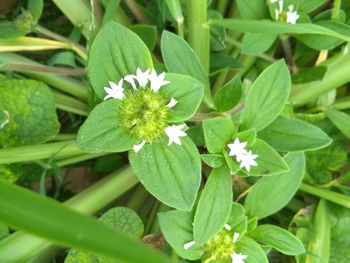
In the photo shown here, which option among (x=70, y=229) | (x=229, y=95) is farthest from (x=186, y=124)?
(x=70, y=229)

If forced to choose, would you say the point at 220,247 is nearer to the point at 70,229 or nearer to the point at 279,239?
the point at 279,239

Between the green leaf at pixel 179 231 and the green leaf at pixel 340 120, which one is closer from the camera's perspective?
the green leaf at pixel 179 231

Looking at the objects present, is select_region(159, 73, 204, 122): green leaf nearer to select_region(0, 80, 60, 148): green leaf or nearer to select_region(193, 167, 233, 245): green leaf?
select_region(193, 167, 233, 245): green leaf

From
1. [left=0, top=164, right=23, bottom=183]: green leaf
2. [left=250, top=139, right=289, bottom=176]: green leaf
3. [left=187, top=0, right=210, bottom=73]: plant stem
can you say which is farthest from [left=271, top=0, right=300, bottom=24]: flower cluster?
[left=0, top=164, right=23, bottom=183]: green leaf

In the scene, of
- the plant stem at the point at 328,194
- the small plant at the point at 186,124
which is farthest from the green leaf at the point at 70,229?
the plant stem at the point at 328,194

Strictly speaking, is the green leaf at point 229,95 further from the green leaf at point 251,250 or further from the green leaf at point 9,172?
the green leaf at point 9,172
